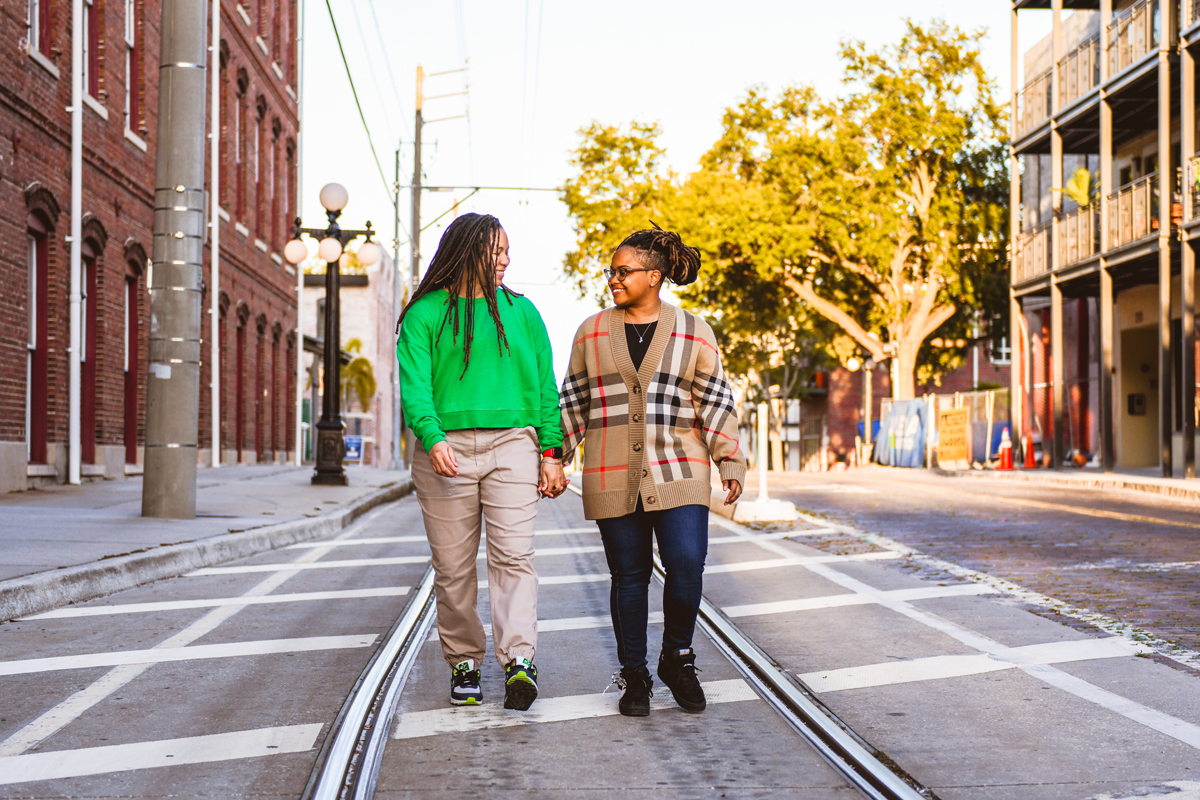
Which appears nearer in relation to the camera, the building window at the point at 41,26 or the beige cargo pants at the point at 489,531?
the beige cargo pants at the point at 489,531

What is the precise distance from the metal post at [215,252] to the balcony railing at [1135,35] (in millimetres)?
16082

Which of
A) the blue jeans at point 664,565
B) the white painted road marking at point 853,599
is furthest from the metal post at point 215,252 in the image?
the blue jeans at point 664,565

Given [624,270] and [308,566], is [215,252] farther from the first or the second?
[624,270]

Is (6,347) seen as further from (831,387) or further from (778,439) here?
(831,387)

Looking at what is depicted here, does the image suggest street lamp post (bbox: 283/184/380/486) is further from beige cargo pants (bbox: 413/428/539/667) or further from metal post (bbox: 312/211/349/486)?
beige cargo pants (bbox: 413/428/539/667)

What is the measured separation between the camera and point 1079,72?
1046 inches

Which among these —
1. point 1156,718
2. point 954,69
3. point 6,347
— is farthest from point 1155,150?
point 1156,718

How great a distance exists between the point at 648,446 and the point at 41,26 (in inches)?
563

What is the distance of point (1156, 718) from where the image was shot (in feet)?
14.6

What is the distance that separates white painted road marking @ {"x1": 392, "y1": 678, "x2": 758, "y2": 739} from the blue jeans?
22 centimetres

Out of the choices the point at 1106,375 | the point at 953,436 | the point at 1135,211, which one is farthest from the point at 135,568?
the point at 953,436

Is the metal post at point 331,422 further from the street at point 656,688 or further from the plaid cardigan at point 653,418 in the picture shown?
the plaid cardigan at point 653,418

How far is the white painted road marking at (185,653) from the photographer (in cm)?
555

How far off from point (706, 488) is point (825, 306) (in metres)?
30.4
